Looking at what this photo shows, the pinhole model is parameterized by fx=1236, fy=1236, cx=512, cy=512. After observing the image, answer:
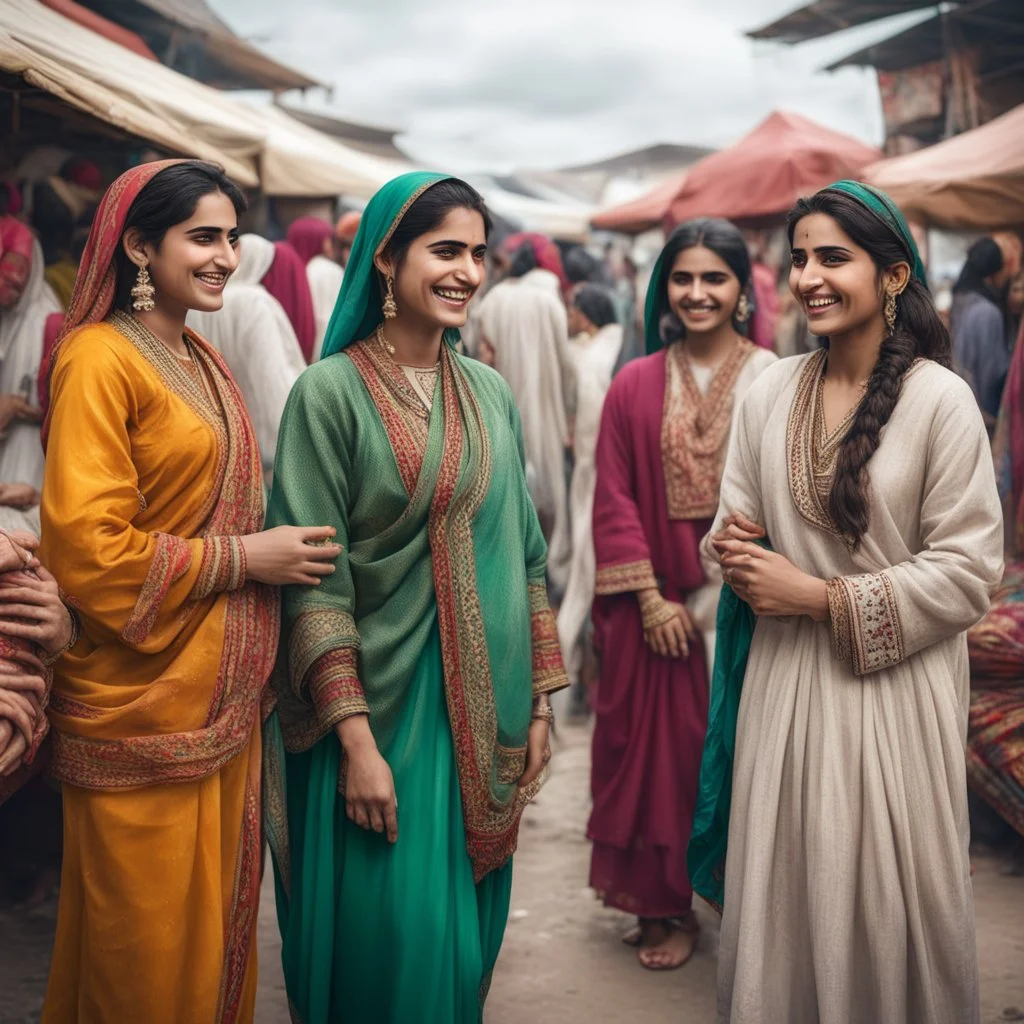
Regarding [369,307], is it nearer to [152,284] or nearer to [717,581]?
[152,284]

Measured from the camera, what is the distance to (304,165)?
21.8 feet

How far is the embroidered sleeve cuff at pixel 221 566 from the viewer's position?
2.32m

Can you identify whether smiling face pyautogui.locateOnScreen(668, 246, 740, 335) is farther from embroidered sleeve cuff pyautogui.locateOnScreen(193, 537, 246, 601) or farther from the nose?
embroidered sleeve cuff pyautogui.locateOnScreen(193, 537, 246, 601)

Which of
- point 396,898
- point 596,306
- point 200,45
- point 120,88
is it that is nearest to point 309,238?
point 120,88

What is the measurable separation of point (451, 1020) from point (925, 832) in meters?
0.98

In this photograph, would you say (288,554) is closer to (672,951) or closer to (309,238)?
(672,951)

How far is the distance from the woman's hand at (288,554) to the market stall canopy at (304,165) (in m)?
4.32

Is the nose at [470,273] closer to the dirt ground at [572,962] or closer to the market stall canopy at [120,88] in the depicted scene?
the market stall canopy at [120,88]

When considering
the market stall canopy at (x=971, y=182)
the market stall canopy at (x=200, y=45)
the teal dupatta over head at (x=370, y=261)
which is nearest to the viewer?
the teal dupatta over head at (x=370, y=261)

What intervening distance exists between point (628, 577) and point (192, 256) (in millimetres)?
1596

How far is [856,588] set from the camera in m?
2.37

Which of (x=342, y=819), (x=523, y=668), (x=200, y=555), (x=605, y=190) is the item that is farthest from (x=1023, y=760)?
(x=605, y=190)

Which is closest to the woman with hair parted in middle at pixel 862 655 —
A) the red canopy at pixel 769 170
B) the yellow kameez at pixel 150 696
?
the yellow kameez at pixel 150 696

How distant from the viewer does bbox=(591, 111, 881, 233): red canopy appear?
791cm
